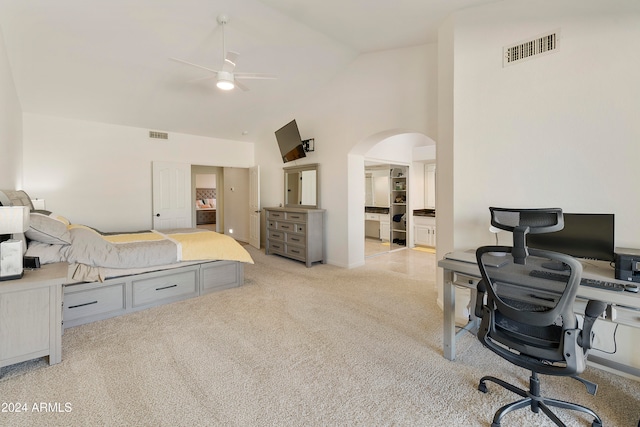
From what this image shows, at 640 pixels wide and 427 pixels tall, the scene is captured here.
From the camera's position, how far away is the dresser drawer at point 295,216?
5.19m

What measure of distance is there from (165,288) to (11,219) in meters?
1.72

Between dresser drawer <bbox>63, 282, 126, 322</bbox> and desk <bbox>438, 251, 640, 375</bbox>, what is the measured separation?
3.29 meters

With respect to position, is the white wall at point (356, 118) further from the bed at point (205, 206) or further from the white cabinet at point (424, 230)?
the bed at point (205, 206)

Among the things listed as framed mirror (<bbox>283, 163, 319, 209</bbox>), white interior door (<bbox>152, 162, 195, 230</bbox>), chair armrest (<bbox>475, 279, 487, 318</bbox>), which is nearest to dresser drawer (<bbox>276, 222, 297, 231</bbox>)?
framed mirror (<bbox>283, 163, 319, 209</bbox>)

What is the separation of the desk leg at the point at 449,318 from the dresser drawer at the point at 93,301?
327 centimetres

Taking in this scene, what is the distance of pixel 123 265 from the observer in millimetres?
3152

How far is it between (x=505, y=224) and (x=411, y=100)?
2.44 m

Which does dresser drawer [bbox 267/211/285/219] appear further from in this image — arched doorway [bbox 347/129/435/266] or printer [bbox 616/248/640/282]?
printer [bbox 616/248/640/282]

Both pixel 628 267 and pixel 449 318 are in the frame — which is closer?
pixel 628 267

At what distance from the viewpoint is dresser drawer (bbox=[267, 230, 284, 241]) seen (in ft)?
18.9

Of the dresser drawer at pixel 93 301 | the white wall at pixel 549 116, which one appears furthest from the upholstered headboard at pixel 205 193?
the white wall at pixel 549 116

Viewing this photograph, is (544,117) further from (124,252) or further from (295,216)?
(124,252)

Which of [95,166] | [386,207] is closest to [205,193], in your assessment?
[95,166]

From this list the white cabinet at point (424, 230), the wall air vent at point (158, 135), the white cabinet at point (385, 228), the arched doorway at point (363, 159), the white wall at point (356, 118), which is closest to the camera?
the white wall at point (356, 118)
